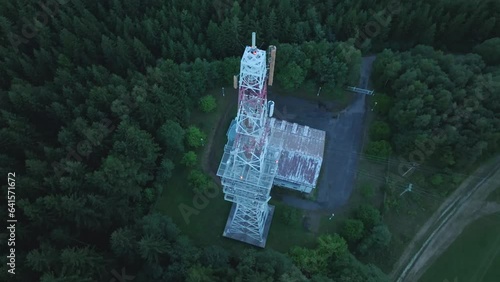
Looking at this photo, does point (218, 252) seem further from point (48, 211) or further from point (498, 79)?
point (498, 79)

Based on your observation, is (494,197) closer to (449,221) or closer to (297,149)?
(449,221)

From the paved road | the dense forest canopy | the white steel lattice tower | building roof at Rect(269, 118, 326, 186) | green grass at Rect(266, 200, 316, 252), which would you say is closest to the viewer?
the white steel lattice tower

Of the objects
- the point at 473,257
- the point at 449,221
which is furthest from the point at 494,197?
the point at 473,257

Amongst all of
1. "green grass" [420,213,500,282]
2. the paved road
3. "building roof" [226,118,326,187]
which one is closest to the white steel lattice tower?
"building roof" [226,118,326,187]

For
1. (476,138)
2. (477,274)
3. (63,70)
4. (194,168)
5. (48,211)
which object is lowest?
(48,211)

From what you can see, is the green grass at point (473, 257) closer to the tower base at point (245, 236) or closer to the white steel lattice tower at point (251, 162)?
the tower base at point (245, 236)

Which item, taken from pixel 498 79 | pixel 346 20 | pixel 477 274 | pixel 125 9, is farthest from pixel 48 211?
pixel 498 79

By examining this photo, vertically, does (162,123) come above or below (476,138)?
below

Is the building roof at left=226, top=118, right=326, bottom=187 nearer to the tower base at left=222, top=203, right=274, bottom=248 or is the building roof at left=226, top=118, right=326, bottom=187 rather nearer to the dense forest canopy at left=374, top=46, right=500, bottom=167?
the tower base at left=222, top=203, right=274, bottom=248
